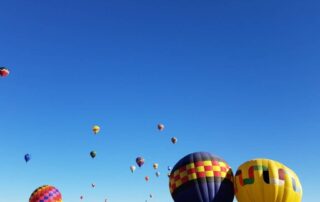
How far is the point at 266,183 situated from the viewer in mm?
16672

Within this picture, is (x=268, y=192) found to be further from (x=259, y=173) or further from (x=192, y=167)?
Result: (x=192, y=167)

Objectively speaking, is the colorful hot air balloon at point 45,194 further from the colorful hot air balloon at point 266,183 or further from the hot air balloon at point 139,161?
the colorful hot air balloon at point 266,183

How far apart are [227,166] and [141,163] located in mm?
32029

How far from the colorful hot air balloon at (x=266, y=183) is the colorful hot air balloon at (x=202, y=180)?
2.55ft

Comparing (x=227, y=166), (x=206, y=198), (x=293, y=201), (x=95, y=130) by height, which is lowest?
(x=293, y=201)

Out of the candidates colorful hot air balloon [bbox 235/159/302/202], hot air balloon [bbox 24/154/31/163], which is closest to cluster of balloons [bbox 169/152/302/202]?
colorful hot air balloon [bbox 235/159/302/202]

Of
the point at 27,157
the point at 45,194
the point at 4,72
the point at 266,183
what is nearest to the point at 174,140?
the point at 45,194

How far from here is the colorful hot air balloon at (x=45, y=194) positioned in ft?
131

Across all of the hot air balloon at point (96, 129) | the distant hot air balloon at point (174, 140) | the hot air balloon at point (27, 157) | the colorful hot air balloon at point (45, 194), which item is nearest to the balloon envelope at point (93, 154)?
the hot air balloon at point (96, 129)

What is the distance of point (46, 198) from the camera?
131 feet

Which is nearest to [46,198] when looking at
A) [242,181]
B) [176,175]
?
[176,175]

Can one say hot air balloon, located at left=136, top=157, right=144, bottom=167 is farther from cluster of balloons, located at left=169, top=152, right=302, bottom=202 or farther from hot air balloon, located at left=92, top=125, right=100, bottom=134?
cluster of balloons, located at left=169, top=152, right=302, bottom=202

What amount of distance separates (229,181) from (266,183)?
2087 mm

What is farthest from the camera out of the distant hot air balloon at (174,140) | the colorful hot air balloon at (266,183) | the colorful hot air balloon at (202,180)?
the distant hot air balloon at (174,140)
